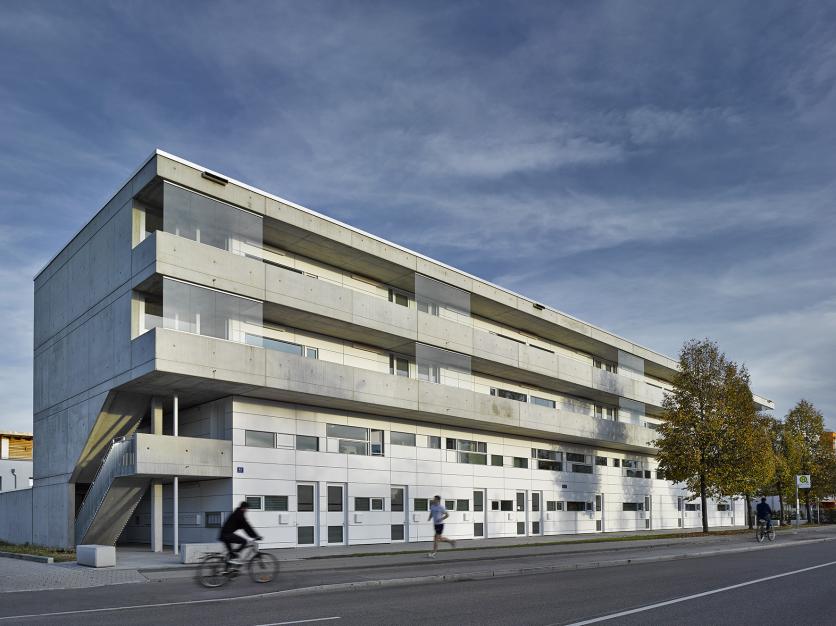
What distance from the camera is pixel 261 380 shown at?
28.5m

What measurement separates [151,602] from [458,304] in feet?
92.2

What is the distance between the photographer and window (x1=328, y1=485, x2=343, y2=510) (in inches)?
1273

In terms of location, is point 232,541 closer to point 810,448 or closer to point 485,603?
point 485,603

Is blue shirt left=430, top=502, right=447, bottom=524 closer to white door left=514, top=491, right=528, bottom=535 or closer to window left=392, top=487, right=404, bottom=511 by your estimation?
window left=392, top=487, right=404, bottom=511

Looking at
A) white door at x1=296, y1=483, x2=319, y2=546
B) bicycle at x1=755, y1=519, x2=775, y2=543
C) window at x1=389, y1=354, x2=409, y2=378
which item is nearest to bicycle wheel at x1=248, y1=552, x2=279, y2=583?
white door at x1=296, y1=483, x2=319, y2=546

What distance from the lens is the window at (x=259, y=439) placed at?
30033 mm

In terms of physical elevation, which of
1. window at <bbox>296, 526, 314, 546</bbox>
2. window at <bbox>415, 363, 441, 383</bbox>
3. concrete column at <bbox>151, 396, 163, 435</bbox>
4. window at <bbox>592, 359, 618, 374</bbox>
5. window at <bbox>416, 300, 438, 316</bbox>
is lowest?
window at <bbox>296, 526, 314, 546</bbox>

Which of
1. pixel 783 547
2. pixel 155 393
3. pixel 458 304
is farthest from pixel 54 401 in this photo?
pixel 783 547

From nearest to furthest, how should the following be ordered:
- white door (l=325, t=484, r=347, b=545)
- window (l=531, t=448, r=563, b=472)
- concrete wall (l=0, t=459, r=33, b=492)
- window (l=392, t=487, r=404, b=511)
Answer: white door (l=325, t=484, r=347, b=545) < window (l=392, t=487, r=404, b=511) < window (l=531, t=448, r=563, b=472) < concrete wall (l=0, t=459, r=33, b=492)

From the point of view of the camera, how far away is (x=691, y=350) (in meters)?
48.2

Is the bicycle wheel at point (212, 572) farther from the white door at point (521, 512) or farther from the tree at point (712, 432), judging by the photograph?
the tree at point (712, 432)

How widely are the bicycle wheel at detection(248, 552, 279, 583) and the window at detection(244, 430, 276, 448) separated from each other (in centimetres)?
1331

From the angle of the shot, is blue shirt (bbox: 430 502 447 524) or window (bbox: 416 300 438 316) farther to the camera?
window (bbox: 416 300 438 316)

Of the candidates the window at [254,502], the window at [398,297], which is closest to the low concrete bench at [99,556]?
the window at [254,502]
